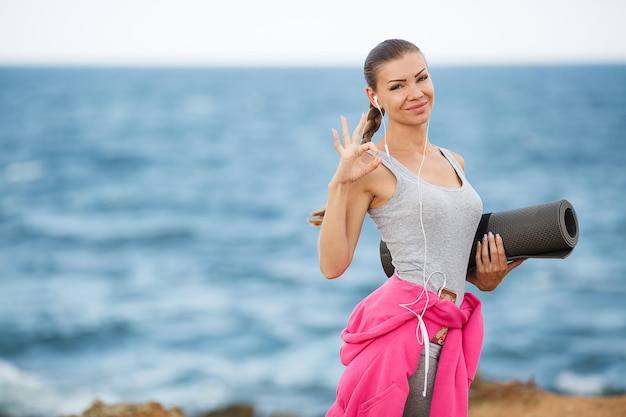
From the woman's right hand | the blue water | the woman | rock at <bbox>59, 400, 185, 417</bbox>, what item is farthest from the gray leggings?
the blue water

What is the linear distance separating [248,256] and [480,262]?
→ 22.4 metres

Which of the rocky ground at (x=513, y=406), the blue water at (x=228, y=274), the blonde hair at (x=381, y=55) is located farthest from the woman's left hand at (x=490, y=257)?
the blue water at (x=228, y=274)

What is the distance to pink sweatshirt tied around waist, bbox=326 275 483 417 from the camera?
2.94 meters

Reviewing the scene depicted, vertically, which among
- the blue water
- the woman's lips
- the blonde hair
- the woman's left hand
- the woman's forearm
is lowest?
the blue water

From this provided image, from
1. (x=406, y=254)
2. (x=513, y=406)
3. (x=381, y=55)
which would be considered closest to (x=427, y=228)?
(x=406, y=254)

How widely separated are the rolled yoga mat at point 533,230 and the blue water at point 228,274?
19.0ft

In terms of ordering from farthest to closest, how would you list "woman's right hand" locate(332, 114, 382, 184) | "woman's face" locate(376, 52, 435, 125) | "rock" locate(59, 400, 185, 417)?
"rock" locate(59, 400, 185, 417) → "woman's face" locate(376, 52, 435, 125) → "woman's right hand" locate(332, 114, 382, 184)

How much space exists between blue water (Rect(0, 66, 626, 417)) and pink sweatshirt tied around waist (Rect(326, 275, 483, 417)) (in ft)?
19.8

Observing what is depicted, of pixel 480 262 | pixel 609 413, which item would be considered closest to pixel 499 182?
pixel 609 413

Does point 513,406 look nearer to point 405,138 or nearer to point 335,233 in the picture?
point 405,138

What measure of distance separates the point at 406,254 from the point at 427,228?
0.48ft

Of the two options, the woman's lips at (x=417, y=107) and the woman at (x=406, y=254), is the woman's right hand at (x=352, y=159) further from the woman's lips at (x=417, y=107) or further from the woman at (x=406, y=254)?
the woman's lips at (x=417, y=107)

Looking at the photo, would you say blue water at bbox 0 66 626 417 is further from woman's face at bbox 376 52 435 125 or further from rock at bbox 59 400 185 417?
woman's face at bbox 376 52 435 125

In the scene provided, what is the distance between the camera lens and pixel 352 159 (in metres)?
2.84
